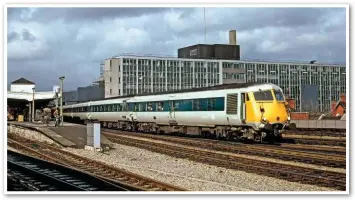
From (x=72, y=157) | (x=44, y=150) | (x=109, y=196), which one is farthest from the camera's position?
Answer: (x=44, y=150)

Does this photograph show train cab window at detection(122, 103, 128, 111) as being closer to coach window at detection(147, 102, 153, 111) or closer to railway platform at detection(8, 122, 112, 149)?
coach window at detection(147, 102, 153, 111)

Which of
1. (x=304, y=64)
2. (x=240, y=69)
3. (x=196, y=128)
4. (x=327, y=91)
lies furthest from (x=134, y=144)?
(x=240, y=69)

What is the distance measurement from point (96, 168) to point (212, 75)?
212 ft

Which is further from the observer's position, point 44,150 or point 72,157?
point 44,150

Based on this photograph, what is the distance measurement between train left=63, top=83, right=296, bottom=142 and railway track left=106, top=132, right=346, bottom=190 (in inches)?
105

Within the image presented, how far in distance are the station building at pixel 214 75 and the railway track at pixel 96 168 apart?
37.9 m

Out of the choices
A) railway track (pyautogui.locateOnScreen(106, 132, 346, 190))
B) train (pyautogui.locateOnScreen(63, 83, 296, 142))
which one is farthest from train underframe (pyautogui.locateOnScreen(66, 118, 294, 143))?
railway track (pyautogui.locateOnScreen(106, 132, 346, 190))

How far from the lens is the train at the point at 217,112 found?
22.0 m

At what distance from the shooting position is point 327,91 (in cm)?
5712

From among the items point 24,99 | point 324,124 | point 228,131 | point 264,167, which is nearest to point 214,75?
point 24,99

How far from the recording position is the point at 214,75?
80500mm

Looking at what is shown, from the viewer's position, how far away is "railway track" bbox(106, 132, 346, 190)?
44.4 ft
